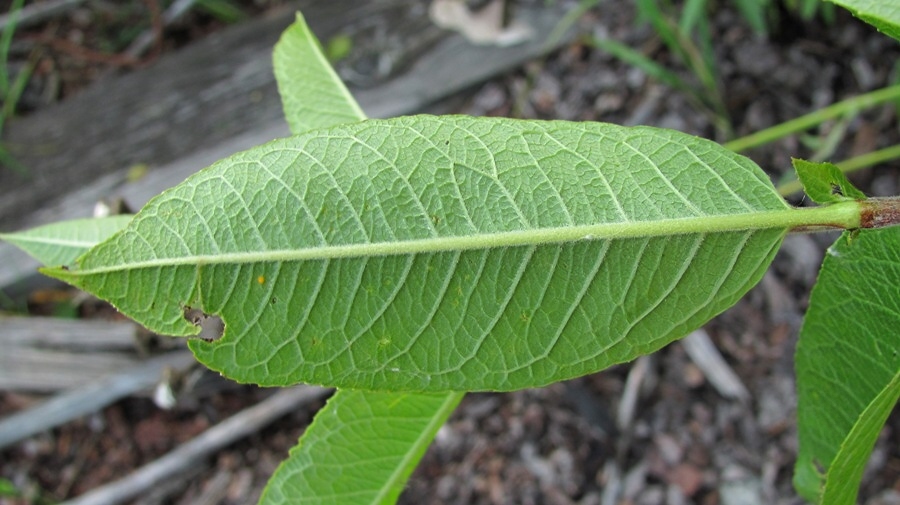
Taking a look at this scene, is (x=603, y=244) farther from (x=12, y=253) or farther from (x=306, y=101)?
(x=12, y=253)

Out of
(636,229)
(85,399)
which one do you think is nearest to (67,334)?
(85,399)

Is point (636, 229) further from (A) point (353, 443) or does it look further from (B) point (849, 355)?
(A) point (353, 443)

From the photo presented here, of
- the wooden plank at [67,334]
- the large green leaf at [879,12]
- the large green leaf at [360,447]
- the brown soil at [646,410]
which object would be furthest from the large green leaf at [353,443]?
the wooden plank at [67,334]

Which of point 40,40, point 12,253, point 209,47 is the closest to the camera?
point 12,253

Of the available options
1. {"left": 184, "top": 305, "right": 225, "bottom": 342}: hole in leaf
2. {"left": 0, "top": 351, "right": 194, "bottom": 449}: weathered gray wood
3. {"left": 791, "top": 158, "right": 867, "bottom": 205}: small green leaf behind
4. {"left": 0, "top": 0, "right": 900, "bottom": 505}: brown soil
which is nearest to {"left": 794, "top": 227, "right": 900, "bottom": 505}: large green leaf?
{"left": 791, "top": 158, "right": 867, "bottom": 205}: small green leaf behind

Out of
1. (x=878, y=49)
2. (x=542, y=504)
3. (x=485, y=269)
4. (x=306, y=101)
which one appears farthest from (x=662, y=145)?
(x=878, y=49)

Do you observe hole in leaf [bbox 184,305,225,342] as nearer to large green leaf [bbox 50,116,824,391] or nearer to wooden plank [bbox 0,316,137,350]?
large green leaf [bbox 50,116,824,391]

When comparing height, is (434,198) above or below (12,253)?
above
